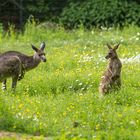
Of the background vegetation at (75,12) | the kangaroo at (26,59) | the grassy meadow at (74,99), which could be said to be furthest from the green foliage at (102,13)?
the kangaroo at (26,59)

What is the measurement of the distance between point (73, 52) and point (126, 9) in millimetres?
8720

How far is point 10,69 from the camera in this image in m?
13.7

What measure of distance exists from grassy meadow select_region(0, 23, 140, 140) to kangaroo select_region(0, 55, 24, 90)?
289 millimetres

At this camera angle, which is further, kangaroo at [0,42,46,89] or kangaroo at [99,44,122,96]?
kangaroo at [0,42,46,89]

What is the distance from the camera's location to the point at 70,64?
16.8 meters

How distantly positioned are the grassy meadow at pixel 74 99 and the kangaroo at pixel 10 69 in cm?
29

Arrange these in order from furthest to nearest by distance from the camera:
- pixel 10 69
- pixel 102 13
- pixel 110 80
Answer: pixel 102 13
pixel 10 69
pixel 110 80

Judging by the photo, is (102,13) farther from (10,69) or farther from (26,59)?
(10,69)

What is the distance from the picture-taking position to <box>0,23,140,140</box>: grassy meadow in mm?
10312

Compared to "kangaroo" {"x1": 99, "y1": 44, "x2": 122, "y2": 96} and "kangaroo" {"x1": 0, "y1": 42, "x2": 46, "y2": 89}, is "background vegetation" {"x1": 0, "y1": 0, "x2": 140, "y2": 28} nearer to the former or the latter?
"kangaroo" {"x1": 0, "y1": 42, "x2": 46, "y2": 89}

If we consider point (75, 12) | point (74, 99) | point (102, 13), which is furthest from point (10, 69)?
point (75, 12)

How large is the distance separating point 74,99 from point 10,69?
2.02 meters

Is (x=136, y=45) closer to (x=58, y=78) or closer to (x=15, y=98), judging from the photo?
(x=58, y=78)

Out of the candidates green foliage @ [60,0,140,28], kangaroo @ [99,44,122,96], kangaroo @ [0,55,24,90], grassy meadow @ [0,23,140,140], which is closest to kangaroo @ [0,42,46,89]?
kangaroo @ [0,55,24,90]
